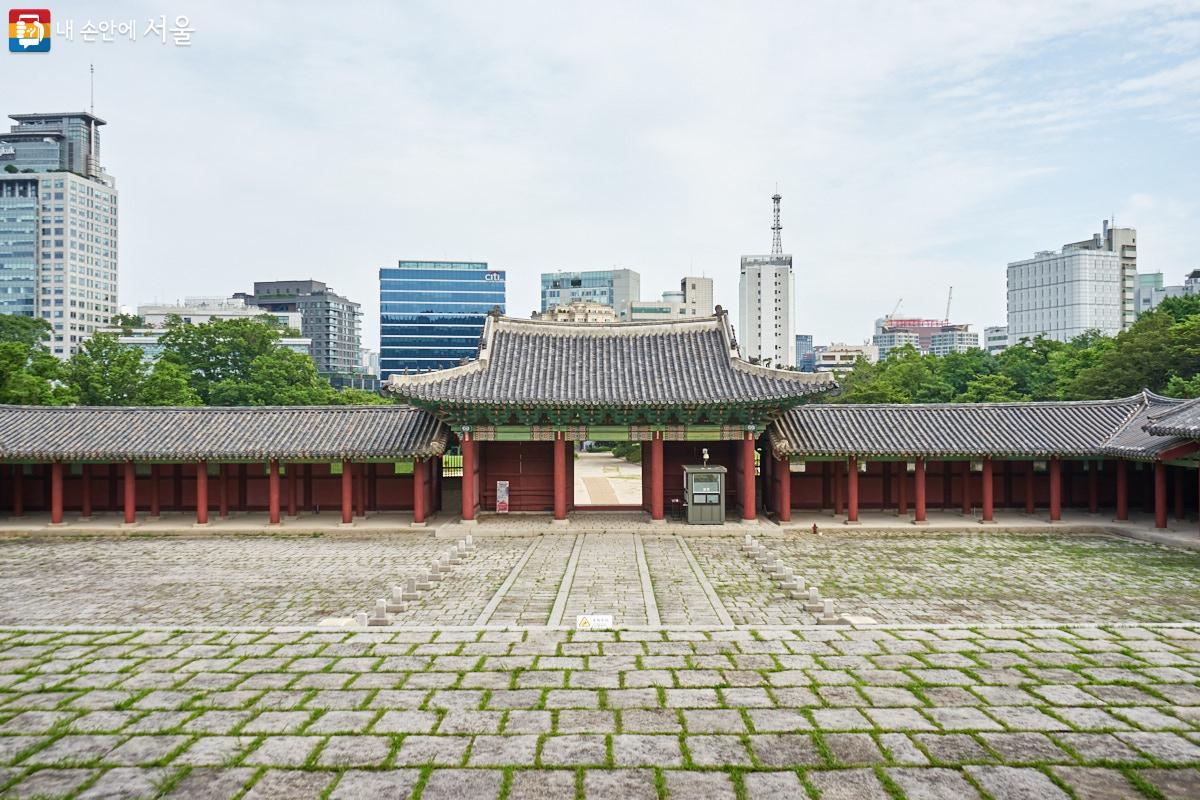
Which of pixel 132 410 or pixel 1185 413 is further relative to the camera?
pixel 132 410

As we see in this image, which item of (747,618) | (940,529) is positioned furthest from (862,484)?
(747,618)

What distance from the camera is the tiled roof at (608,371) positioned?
2544 cm

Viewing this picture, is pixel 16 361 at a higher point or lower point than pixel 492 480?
higher

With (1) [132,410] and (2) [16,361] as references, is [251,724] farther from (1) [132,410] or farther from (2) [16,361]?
(2) [16,361]

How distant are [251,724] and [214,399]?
56374mm

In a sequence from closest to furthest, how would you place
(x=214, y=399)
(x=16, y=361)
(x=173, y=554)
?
(x=173, y=554) → (x=16, y=361) → (x=214, y=399)

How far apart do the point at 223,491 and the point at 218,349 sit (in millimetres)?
39534

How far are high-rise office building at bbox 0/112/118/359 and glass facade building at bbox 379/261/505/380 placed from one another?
168 feet

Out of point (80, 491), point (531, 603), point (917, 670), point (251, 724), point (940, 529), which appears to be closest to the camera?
point (251, 724)

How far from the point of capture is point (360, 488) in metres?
28.0

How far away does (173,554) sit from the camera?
22422 mm

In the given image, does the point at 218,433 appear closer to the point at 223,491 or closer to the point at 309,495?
the point at 223,491

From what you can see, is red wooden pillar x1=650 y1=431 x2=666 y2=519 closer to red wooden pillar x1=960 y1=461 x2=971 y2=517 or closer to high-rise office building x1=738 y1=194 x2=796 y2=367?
red wooden pillar x1=960 y1=461 x2=971 y2=517

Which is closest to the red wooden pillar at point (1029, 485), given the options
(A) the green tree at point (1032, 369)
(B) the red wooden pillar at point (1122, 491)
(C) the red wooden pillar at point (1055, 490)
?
(C) the red wooden pillar at point (1055, 490)
